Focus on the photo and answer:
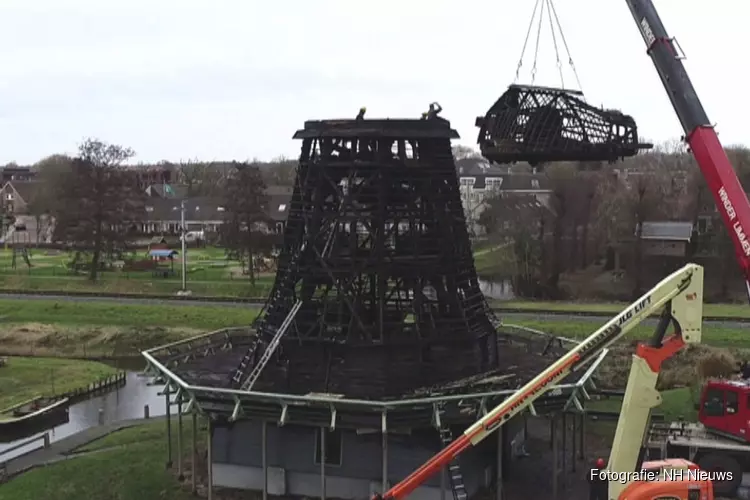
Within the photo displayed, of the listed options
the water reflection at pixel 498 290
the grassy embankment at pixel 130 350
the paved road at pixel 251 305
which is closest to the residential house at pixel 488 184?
the water reflection at pixel 498 290

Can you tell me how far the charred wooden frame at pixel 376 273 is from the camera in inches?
933

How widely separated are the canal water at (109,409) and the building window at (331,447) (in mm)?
13835

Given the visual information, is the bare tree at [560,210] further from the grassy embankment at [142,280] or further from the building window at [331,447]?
the building window at [331,447]

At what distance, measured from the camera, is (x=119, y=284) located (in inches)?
2734

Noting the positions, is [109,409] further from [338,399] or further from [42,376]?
[338,399]

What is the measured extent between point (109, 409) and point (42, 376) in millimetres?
6349

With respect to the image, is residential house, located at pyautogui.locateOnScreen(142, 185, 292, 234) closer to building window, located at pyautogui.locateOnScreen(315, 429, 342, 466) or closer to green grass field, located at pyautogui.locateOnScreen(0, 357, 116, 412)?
green grass field, located at pyautogui.locateOnScreen(0, 357, 116, 412)

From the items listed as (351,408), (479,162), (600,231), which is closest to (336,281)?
(351,408)

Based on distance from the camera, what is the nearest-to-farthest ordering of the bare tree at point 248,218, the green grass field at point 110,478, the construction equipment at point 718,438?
the construction equipment at point 718,438 → the green grass field at point 110,478 → the bare tree at point 248,218

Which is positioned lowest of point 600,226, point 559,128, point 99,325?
point 99,325

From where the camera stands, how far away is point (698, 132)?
20844 millimetres

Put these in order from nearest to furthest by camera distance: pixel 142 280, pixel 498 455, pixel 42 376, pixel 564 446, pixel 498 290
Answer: pixel 498 455 < pixel 564 446 < pixel 42 376 < pixel 142 280 < pixel 498 290

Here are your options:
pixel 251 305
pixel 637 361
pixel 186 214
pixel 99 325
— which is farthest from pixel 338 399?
pixel 186 214

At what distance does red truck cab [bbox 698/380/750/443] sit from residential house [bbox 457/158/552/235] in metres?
61.4
